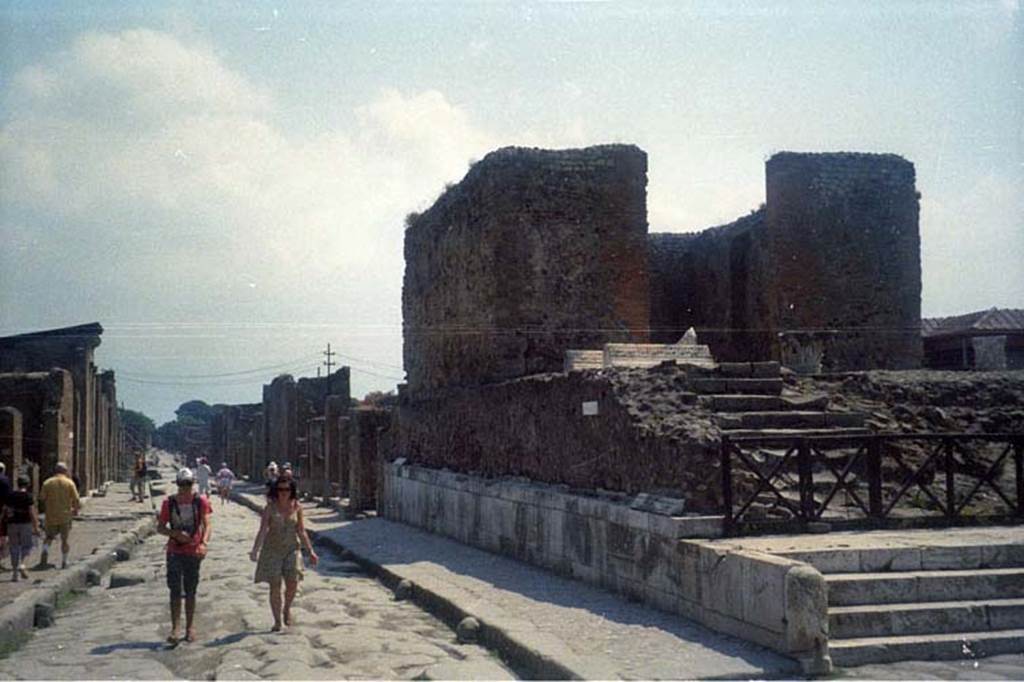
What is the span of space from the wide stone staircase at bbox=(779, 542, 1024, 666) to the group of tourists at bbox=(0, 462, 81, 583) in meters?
9.23

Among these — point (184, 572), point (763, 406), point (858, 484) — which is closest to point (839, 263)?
point (763, 406)

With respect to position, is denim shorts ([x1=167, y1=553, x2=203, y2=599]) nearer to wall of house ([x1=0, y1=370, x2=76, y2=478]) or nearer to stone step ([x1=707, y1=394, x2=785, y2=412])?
stone step ([x1=707, y1=394, x2=785, y2=412])

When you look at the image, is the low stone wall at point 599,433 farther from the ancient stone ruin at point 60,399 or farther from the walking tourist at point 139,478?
the walking tourist at point 139,478

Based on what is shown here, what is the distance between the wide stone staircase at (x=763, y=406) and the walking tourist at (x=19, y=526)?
26.4 feet

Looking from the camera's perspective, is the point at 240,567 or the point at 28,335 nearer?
the point at 240,567

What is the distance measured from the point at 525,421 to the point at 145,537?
10.0 m

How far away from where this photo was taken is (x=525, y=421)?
13.8 meters

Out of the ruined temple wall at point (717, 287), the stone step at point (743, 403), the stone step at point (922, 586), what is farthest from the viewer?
the ruined temple wall at point (717, 287)

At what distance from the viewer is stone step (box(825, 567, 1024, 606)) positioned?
24.1ft

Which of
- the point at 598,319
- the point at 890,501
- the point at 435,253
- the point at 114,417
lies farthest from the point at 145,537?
the point at 114,417

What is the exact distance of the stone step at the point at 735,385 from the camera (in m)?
10.9

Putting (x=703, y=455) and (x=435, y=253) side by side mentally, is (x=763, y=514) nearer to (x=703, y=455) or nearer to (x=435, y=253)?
(x=703, y=455)

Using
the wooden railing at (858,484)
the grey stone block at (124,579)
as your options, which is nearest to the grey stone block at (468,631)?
the wooden railing at (858,484)

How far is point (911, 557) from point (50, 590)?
28.0 ft
